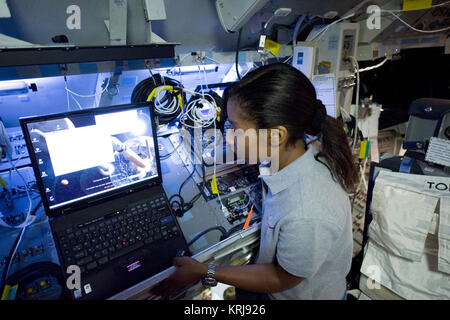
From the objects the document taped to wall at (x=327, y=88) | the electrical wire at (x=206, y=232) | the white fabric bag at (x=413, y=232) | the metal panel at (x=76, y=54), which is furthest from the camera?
the document taped to wall at (x=327, y=88)

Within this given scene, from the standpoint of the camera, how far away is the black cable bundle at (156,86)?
105 centimetres

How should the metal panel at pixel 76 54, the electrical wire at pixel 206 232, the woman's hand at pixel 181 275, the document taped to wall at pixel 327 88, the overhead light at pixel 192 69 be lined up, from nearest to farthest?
the metal panel at pixel 76 54
the woman's hand at pixel 181 275
the electrical wire at pixel 206 232
the overhead light at pixel 192 69
the document taped to wall at pixel 327 88

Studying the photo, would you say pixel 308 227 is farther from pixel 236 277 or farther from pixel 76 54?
pixel 76 54

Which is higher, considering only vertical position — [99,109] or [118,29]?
[118,29]

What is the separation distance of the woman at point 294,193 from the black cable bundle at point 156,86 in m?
0.39

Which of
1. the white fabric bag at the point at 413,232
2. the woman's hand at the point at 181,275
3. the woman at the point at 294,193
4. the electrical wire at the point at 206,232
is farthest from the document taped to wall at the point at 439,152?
the woman's hand at the point at 181,275

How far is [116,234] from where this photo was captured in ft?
2.64

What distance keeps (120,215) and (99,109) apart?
375 mm

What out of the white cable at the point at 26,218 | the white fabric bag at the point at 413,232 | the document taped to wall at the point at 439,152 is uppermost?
the document taped to wall at the point at 439,152

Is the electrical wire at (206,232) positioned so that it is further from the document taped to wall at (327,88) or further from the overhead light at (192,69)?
the document taped to wall at (327,88)

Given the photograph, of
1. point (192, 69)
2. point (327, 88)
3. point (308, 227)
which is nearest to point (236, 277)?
point (308, 227)
